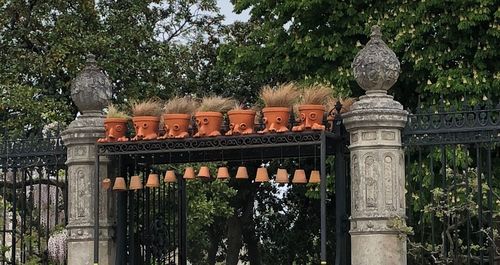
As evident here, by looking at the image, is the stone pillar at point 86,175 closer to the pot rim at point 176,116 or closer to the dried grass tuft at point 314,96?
the pot rim at point 176,116

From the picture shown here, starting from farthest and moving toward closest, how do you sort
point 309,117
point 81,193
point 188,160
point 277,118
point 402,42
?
point 402,42, point 188,160, point 81,193, point 277,118, point 309,117

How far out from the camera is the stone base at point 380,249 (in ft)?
31.6

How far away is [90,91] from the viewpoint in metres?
11.0

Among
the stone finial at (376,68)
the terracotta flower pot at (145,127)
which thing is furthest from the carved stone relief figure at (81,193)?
the stone finial at (376,68)

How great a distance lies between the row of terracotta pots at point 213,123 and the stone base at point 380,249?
120 centimetres

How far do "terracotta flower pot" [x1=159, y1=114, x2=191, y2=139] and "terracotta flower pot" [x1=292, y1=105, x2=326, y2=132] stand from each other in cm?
125

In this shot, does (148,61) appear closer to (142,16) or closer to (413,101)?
(142,16)

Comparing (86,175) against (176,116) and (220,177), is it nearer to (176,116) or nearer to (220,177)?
(176,116)

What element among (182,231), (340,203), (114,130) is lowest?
(182,231)

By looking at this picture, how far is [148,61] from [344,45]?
6.58 metres

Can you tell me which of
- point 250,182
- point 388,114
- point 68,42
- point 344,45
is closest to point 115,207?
point 388,114

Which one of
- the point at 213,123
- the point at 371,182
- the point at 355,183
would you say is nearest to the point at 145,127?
the point at 213,123

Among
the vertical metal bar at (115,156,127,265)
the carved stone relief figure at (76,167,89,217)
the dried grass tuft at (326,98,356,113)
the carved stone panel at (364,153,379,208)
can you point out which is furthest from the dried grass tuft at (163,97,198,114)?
the carved stone panel at (364,153,379,208)

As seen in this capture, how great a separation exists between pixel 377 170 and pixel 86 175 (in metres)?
3.36
